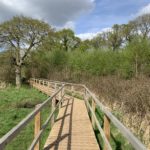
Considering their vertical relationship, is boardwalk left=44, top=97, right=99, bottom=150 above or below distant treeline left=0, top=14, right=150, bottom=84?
below

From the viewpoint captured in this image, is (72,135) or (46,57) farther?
(46,57)

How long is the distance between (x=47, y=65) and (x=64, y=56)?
3.65 meters

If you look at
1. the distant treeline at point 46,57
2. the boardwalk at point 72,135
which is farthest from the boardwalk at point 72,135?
the distant treeline at point 46,57

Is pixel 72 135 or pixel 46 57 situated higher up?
pixel 46 57

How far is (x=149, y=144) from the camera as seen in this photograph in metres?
6.19

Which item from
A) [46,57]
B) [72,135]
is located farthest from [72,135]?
[46,57]


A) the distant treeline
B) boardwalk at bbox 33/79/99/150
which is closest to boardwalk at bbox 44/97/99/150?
boardwalk at bbox 33/79/99/150

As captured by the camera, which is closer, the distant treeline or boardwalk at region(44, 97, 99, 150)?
boardwalk at region(44, 97, 99, 150)

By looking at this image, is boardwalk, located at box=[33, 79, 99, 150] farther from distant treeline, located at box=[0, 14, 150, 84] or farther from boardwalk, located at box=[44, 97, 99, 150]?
distant treeline, located at box=[0, 14, 150, 84]

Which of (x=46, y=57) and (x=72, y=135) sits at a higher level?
(x=46, y=57)

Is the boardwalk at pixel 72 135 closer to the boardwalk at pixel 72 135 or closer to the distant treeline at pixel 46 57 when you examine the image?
the boardwalk at pixel 72 135

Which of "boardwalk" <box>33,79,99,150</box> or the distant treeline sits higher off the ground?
the distant treeline

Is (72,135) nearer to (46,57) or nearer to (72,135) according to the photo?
(72,135)

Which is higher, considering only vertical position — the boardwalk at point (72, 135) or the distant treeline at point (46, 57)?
the distant treeline at point (46, 57)
